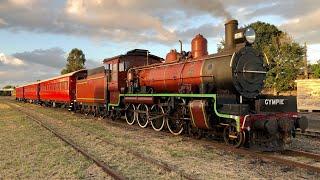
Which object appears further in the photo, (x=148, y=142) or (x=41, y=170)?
(x=148, y=142)

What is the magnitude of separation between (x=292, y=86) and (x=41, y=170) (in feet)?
118

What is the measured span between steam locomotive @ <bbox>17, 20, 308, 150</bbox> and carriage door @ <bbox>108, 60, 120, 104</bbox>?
1.51 feet

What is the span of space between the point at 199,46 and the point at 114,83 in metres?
6.37

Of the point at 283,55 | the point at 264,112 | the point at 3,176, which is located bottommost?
the point at 3,176

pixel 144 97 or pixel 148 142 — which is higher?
pixel 144 97

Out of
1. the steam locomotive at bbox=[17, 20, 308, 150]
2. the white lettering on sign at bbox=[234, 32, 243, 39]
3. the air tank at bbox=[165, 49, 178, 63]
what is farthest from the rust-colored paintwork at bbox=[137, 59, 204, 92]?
the white lettering on sign at bbox=[234, 32, 243, 39]

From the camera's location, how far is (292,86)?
40344mm

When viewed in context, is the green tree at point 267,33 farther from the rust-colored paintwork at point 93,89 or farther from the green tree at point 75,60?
the green tree at point 75,60

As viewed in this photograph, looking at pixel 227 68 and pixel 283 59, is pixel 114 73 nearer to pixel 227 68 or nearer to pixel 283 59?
pixel 227 68

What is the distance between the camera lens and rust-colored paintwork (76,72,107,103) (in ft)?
67.3

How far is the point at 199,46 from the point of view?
13609 mm

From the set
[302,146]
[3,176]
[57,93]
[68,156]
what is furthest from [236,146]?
[57,93]

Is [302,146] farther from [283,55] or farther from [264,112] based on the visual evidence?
[283,55]

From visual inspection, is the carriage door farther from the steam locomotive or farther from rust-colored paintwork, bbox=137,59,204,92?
rust-colored paintwork, bbox=137,59,204,92
